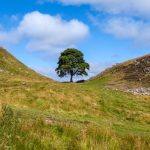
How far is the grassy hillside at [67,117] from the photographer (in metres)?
13.7

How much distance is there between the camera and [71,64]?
95.7 m

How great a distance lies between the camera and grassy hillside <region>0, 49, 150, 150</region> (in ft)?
45.0

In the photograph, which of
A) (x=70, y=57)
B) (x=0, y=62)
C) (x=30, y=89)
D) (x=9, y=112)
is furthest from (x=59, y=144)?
(x=70, y=57)

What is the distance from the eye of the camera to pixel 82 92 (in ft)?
121

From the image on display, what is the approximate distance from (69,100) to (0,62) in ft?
104

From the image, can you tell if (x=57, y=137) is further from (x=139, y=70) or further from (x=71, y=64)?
(x=71, y=64)

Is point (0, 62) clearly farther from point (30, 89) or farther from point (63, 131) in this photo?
point (63, 131)

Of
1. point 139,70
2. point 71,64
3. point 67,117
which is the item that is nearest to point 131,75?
point 139,70

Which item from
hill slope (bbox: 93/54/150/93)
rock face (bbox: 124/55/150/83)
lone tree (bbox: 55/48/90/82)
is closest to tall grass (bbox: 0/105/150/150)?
hill slope (bbox: 93/54/150/93)

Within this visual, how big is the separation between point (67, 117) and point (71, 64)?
69917 millimetres

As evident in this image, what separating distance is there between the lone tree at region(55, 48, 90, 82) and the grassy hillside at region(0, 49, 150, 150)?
2628 cm

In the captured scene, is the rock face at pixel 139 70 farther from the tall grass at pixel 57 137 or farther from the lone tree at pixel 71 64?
the tall grass at pixel 57 137

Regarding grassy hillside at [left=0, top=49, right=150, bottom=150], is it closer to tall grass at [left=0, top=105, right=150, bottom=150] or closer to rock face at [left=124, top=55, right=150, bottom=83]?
tall grass at [left=0, top=105, right=150, bottom=150]

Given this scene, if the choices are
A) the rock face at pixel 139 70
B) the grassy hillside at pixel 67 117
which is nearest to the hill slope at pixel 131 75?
the rock face at pixel 139 70
